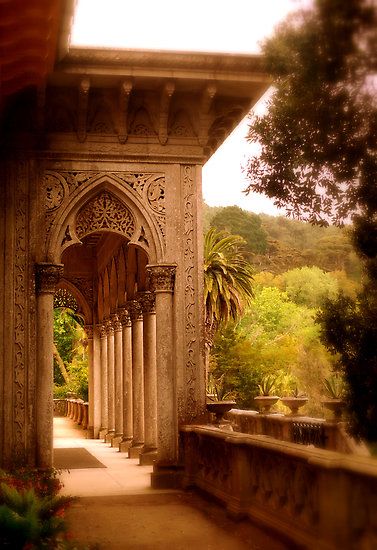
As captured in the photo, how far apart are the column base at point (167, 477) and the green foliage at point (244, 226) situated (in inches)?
1890

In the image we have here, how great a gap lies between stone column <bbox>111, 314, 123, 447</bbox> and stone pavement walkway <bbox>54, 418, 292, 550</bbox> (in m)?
5.52

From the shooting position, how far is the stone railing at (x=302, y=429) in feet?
43.0

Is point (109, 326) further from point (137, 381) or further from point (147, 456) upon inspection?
point (147, 456)

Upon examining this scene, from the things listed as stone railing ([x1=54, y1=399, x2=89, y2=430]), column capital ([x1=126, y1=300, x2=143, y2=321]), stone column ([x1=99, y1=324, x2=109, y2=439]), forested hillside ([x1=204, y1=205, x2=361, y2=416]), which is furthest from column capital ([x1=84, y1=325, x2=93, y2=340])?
column capital ([x1=126, y1=300, x2=143, y2=321])

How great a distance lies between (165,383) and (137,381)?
4.32 metres

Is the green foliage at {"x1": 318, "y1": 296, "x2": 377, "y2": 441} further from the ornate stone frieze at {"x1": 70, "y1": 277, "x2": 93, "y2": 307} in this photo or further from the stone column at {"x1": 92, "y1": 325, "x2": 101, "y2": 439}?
the ornate stone frieze at {"x1": 70, "y1": 277, "x2": 93, "y2": 307}

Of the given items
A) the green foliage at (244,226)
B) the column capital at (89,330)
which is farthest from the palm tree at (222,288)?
the green foliage at (244,226)

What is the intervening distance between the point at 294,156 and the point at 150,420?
5.02m

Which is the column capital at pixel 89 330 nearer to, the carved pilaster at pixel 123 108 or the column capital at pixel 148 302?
the column capital at pixel 148 302

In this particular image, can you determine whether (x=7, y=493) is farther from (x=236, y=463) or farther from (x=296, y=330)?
(x=296, y=330)

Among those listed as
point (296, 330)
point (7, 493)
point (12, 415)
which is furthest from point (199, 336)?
point (296, 330)

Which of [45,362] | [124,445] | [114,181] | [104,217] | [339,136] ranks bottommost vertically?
[124,445]

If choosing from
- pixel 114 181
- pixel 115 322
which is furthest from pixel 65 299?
pixel 114 181

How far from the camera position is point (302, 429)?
15344 mm
